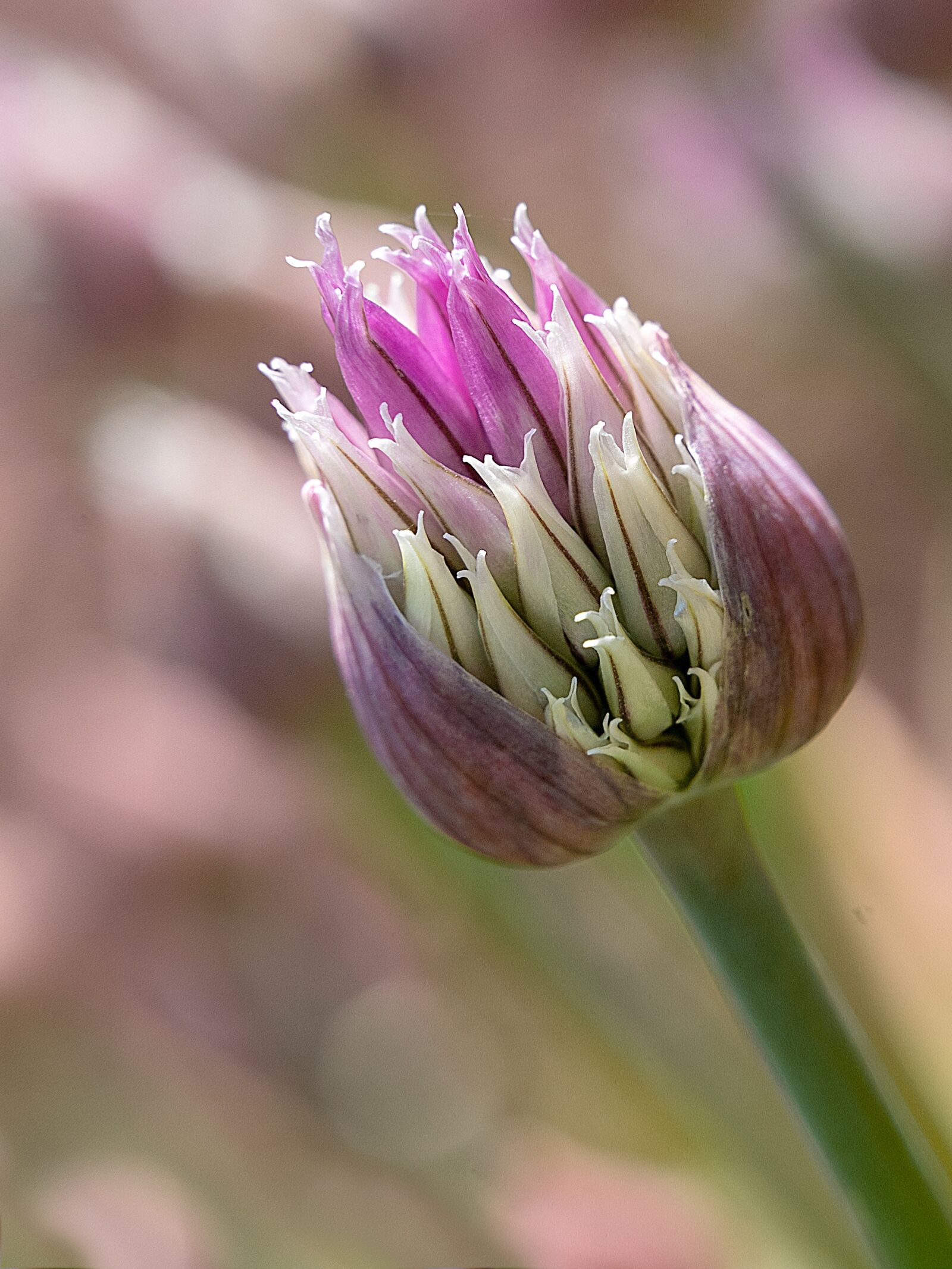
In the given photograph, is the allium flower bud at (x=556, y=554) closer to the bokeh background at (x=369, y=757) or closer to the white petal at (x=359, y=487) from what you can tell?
the white petal at (x=359, y=487)

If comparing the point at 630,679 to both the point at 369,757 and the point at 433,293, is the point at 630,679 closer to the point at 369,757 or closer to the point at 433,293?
the point at 433,293

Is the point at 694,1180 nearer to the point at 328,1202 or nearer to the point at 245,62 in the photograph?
the point at 328,1202

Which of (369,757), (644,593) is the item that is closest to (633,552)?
(644,593)

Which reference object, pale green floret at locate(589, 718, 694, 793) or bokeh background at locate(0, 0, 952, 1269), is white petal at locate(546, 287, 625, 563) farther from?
bokeh background at locate(0, 0, 952, 1269)

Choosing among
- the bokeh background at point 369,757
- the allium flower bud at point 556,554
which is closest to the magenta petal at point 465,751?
the allium flower bud at point 556,554

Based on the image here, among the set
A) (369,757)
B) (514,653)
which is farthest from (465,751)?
(369,757)

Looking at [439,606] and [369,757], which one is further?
[369,757]

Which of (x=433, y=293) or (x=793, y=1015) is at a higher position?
(x=433, y=293)

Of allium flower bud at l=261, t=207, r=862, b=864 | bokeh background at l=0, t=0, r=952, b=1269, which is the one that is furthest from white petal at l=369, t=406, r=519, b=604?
bokeh background at l=0, t=0, r=952, b=1269
